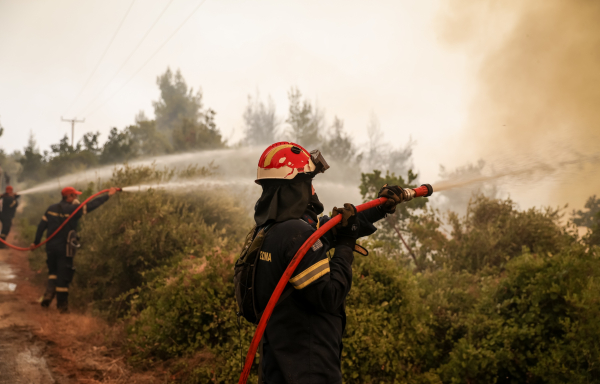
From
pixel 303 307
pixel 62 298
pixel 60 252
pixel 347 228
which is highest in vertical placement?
pixel 347 228

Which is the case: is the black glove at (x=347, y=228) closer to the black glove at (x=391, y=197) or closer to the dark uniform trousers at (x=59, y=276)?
the black glove at (x=391, y=197)

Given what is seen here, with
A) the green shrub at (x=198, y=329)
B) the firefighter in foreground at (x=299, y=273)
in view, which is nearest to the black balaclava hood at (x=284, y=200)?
the firefighter in foreground at (x=299, y=273)

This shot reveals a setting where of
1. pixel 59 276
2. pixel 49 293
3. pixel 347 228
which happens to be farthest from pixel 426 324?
pixel 49 293

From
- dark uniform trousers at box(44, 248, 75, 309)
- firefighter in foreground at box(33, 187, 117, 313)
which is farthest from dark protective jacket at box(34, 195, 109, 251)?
dark uniform trousers at box(44, 248, 75, 309)

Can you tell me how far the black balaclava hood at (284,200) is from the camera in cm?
251

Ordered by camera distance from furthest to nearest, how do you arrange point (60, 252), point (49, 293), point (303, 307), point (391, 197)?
point (60, 252)
point (49, 293)
point (391, 197)
point (303, 307)

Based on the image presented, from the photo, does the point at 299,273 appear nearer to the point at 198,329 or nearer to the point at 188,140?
the point at 198,329

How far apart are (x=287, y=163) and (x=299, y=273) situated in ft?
2.30

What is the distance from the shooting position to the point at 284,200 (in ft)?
8.36

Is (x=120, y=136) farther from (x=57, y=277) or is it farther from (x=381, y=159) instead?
(x=381, y=159)

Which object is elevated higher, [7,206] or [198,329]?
[7,206]

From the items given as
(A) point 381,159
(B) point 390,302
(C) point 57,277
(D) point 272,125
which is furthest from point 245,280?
(D) point 272,125

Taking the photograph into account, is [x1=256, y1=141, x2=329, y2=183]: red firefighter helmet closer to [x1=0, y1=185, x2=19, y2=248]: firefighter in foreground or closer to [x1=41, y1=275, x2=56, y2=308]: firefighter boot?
[x1=41, y1=275, x2=56, y2=308]: firefighter boot

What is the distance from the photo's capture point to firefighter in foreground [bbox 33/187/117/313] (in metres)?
8.22
